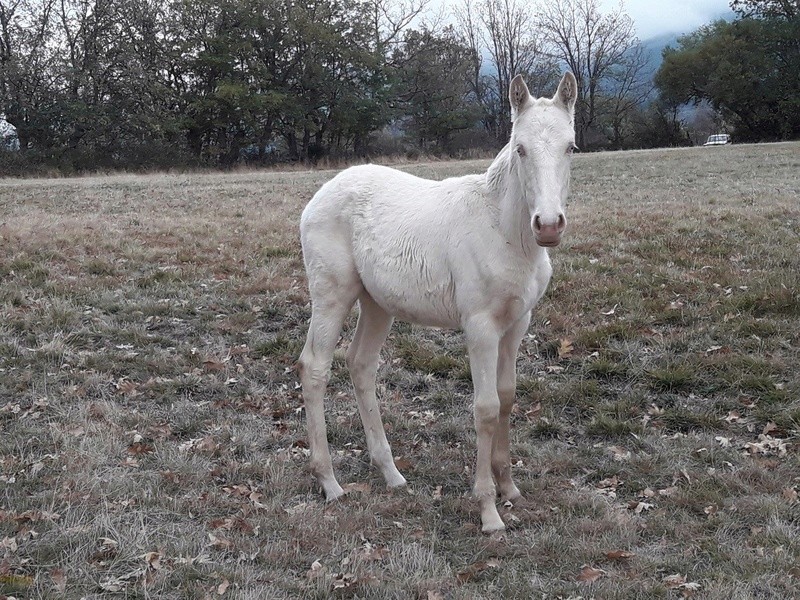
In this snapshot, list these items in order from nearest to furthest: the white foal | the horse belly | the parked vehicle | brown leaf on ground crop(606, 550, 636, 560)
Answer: brown leaf on ground crop(606, 550, 636, 560) → the white foal → the horse belly → the parked vehicle

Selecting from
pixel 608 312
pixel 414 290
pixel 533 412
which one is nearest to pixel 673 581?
pixel 414 290

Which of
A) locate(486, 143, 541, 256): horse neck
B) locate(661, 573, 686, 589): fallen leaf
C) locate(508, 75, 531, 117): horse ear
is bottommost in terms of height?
locate(661, 573, 686, 589): fallen leaf

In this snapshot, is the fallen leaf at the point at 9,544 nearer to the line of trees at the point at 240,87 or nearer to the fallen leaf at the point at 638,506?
the fallen leaf at the point at 638,506

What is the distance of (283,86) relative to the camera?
4028 cm

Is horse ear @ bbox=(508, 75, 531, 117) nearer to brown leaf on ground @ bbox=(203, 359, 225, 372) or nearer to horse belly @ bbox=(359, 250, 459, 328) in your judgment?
horse belly @ bbox=(359, 250, 459, 328)

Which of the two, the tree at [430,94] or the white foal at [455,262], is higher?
the tree at [430,94]

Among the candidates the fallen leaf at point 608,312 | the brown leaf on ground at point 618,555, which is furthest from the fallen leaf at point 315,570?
the fallen leaf at point 608,312

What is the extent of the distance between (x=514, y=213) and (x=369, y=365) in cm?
167

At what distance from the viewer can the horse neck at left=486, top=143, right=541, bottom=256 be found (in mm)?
4141

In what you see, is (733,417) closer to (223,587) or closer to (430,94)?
(223,587)

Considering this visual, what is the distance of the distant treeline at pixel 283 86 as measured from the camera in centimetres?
3319

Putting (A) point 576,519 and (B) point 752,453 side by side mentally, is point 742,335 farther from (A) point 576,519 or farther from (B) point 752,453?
(A) point 576,519

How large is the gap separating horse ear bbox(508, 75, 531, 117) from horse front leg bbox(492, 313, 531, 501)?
1296 mm

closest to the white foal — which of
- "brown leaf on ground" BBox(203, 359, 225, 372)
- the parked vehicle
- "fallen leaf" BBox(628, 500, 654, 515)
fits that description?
"fallen leaf" BBox(628, 500, 654, 515)
